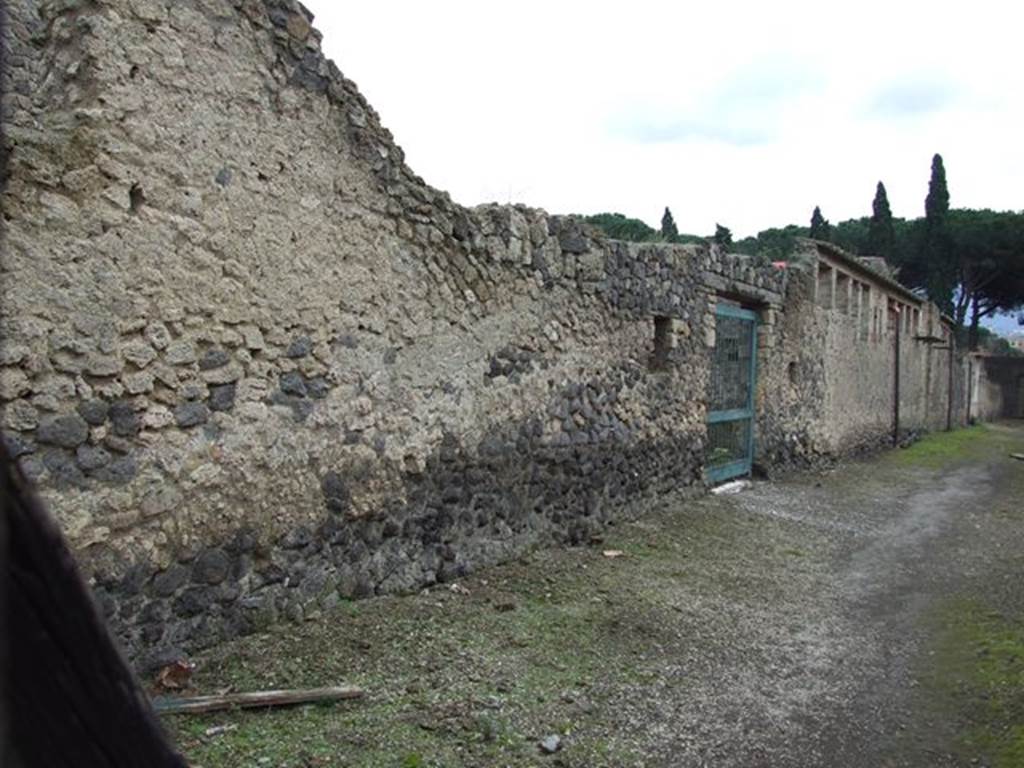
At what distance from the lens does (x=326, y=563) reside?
176 inches

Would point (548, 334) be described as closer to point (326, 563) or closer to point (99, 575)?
point (326, 563)

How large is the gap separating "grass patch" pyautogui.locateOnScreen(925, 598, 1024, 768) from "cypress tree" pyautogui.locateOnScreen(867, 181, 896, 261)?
33228 mm

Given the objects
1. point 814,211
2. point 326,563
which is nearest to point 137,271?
point 326,563

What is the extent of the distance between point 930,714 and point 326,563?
9.87 feet

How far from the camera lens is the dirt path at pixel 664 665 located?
334cm

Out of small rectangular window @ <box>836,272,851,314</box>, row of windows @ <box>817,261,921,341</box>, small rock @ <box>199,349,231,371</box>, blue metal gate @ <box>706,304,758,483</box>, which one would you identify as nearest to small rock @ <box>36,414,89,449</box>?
small rock @ <box>199,349,231,371</box>

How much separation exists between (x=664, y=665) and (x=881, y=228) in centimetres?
3551

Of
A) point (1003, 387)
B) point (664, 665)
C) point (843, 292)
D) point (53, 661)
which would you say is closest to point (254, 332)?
point (664, 665)

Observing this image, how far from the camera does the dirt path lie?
3.34 m

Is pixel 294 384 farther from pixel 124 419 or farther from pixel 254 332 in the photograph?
pixel 124 419

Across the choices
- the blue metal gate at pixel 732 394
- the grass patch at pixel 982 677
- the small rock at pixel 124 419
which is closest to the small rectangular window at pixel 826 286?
the blue metal gate at pixel 732 394

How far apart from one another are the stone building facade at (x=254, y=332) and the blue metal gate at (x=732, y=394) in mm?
3243

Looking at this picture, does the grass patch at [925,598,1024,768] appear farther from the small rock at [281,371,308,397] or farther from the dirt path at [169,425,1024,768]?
the small rock at [281,371,308,397]

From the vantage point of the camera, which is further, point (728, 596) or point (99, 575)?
point (728, 596)
